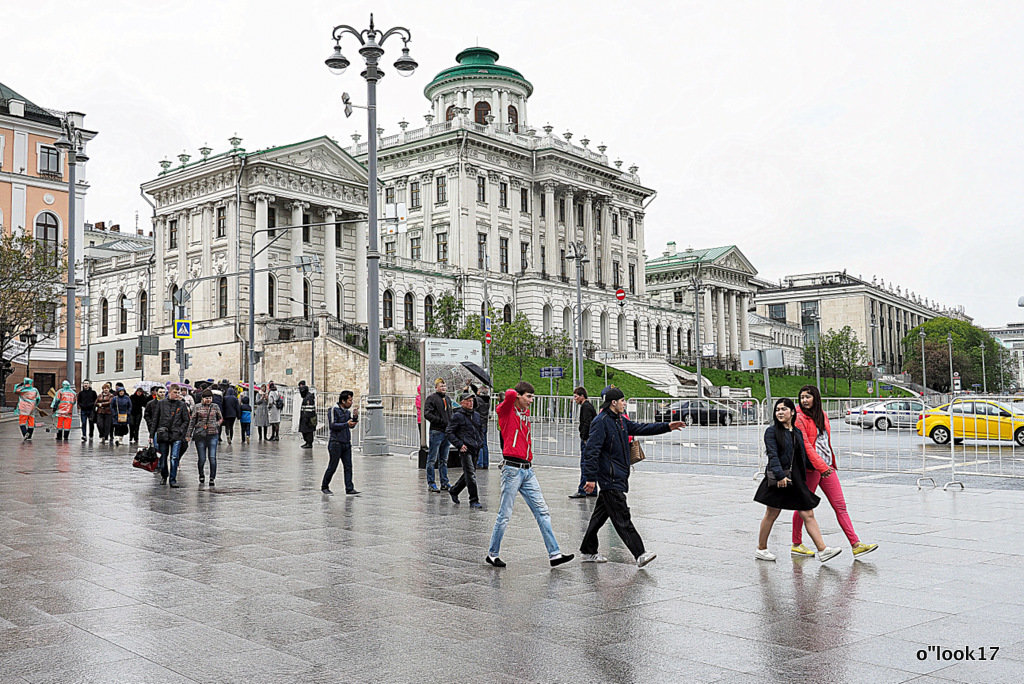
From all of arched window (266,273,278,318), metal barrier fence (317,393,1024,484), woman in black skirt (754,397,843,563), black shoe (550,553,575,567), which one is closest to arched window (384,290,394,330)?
arched window (266,273,278,318)

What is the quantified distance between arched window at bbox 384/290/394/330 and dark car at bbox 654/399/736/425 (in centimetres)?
3885

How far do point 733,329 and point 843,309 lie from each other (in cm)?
4596

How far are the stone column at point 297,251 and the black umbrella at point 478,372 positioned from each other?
3134cm

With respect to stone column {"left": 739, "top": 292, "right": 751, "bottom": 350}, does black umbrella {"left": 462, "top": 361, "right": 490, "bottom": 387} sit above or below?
below

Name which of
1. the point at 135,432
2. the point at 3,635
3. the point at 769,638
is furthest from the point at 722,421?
the point at 3,635

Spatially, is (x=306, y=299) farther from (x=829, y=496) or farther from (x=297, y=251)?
(x=829, y=496)

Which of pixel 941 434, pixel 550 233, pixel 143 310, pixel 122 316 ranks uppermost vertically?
pixel 550 233

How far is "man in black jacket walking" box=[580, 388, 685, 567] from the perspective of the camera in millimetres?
9367

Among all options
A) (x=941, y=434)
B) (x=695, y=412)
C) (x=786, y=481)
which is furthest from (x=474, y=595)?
(x=941, y=434)

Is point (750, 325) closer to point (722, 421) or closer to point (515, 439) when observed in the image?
point (722, 421)

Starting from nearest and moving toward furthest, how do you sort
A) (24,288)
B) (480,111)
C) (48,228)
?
(24,288) → (48,228) → (480,111)

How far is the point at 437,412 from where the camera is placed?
16250mm

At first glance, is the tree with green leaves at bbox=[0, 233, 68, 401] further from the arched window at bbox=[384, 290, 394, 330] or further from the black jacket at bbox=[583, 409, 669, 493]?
the black jacket at bbox=[583, 409, 669, 493]

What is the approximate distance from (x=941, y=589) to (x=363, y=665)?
513 cm
